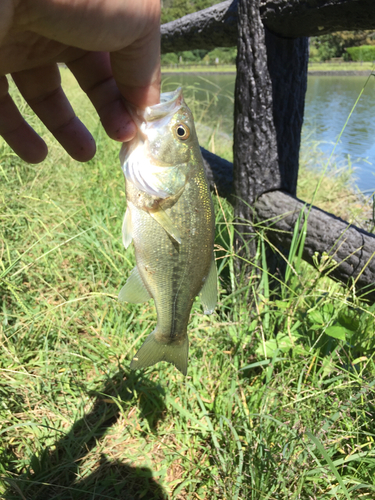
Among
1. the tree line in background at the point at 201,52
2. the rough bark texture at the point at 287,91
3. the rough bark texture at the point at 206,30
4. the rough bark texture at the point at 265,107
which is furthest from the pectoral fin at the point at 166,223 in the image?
the tree line in background at the point at 201,52

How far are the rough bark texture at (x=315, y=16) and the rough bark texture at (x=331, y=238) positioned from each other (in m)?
1.05

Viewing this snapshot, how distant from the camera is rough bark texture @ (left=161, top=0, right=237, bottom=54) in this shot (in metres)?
2.76

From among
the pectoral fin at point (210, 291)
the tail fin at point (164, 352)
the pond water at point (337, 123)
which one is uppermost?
the pectoral fin at point (210, 291)

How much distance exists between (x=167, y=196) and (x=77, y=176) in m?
3.18

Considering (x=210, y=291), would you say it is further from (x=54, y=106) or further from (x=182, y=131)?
(x=54, y=106)

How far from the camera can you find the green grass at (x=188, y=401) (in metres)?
1.74

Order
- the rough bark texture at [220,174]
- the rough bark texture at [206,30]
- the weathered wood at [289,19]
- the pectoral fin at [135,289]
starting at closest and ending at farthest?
the pectoral fin at [135,289]
the weathered wood at [289,19]
the rough bark texture at [206,30]
the rough bark texture at [220,174]

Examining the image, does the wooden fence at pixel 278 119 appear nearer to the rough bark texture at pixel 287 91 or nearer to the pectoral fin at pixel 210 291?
the rough bark texture at pixel 287 91

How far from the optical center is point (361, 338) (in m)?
2.11

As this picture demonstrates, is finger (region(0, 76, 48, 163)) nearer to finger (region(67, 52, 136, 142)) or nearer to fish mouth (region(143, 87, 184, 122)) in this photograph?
finger (region(67, 52, 136, 142))

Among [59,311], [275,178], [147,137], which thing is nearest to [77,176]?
[59,311]

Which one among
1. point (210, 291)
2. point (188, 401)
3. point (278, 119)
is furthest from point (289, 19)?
point (188, 401)

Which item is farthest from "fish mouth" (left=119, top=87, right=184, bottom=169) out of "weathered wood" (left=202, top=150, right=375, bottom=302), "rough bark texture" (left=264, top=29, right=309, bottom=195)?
"rough bark texture" (left=264, top=29, right=309, bottom=195)

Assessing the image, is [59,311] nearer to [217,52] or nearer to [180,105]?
[180,105]
